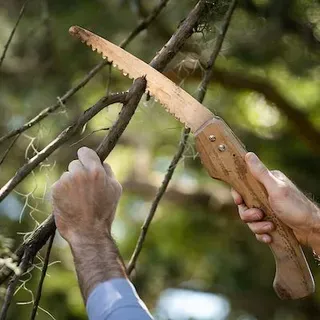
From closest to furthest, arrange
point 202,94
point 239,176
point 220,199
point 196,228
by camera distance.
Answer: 1. point 239,176
2. point 202,94
3. point 220,199
4. point 196,228

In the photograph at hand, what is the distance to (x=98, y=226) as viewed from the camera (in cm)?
145

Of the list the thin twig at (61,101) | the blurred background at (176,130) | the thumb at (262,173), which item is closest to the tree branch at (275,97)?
the blurred background at (176,130)

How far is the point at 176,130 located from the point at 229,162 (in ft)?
9.11

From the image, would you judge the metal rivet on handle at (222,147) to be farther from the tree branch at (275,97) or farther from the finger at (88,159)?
the tree branch at (275,97)

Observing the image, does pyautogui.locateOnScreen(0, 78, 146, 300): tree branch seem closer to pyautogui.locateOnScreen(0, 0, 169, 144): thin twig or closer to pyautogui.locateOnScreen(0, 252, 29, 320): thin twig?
pyautogui.locateOnScreen(0, 252, 29, 320): thin twig

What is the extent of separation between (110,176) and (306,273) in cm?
36

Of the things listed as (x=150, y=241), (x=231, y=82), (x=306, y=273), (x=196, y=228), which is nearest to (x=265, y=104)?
(x=231, y=82)

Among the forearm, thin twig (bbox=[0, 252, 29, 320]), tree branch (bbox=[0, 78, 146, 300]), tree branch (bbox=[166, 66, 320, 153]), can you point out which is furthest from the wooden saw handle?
tree branch (bbox=[166, 66, 320, 153])

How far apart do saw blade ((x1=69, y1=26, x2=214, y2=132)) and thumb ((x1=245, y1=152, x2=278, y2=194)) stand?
10 cm

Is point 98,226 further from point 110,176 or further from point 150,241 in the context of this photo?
point 150,241

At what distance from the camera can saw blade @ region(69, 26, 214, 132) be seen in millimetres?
1542

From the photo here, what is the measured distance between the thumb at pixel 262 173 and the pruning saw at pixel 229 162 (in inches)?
0.6

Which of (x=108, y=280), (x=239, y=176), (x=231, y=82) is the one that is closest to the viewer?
(x=108, y=280)

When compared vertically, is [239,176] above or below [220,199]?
above
